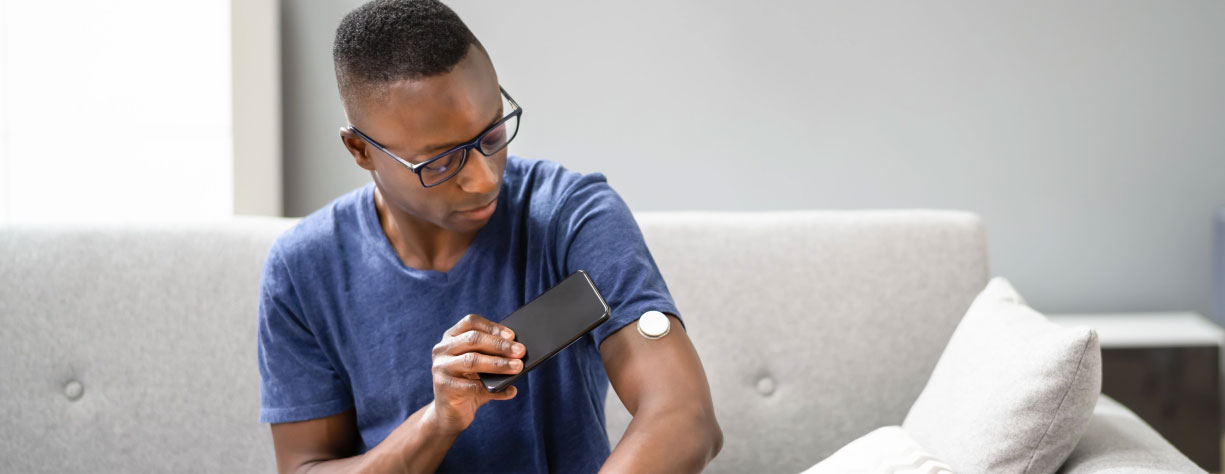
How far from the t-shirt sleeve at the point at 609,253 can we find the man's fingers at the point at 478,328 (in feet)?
0.39

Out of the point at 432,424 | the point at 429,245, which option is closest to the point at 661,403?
the point at 432,424

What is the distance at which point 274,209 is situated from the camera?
239 cm

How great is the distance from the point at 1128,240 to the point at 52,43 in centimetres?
291

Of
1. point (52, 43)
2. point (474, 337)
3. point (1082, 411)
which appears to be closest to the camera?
point (474, 337)

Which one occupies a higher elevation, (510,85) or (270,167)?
(510,85)

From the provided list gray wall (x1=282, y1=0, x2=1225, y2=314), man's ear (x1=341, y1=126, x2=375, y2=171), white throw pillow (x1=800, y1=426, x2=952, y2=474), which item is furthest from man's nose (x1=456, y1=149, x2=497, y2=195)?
gray wall (x1=282, y1=0, x2=1225, y2=314)

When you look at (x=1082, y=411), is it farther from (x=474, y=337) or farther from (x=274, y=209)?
(x=274, y=209)

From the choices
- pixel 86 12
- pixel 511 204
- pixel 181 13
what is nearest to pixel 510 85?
pixel 181 13

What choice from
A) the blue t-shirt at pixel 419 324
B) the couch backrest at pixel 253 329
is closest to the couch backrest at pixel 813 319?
the couch backrest at pixel 253 329

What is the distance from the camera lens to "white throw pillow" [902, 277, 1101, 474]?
103 centimetres

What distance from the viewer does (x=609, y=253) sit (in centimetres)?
101

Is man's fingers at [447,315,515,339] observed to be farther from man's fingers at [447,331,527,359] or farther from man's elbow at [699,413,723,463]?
man's elbow at [699,413,723,463]

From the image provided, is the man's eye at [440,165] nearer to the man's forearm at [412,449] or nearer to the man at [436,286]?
the man at [436,286]

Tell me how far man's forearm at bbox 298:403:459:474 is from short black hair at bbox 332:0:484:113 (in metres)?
0.37
